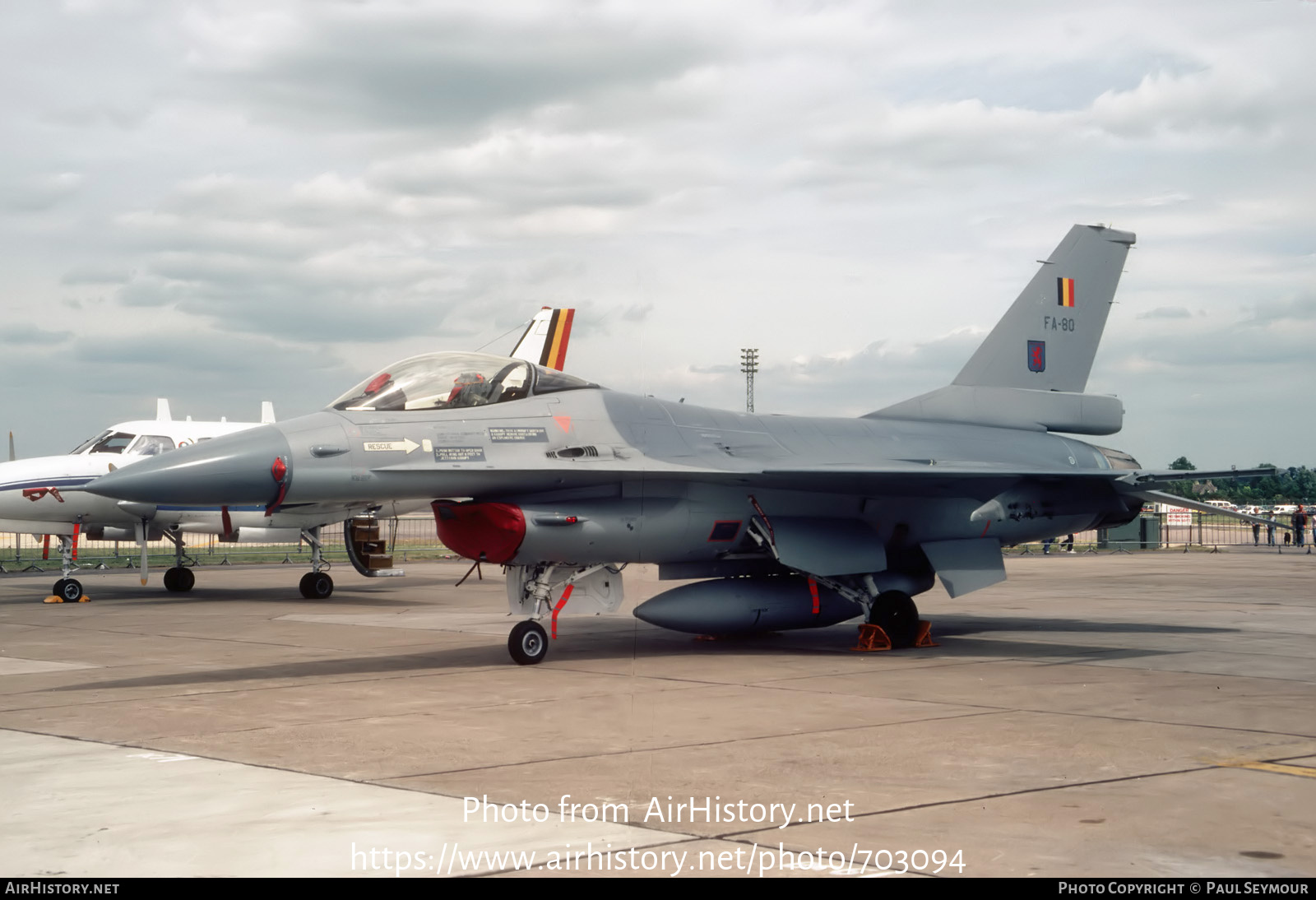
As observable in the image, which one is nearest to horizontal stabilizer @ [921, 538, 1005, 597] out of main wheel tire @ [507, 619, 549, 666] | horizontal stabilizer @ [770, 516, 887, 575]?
horizontal stabilizer @ [770, 516, 887, 575]

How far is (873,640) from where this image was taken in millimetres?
12211

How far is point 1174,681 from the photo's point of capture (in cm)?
939

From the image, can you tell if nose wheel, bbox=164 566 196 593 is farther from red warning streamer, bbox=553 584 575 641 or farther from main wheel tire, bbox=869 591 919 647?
main wheel tire, bbox=869 591 919 647

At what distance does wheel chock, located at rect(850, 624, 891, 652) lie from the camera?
1219 centimetres

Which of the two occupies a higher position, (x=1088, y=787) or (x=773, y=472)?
(x=773, y=472)

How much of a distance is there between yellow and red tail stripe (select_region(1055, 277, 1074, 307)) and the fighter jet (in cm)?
922

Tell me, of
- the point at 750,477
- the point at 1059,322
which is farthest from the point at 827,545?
the point at 1059,322

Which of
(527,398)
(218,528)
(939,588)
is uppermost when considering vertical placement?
(527,398)

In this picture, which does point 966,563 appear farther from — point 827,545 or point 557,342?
point 557,342

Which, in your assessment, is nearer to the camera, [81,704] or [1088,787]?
[1088,787]
